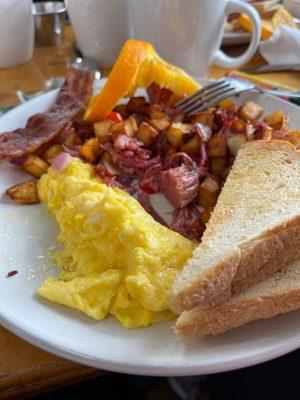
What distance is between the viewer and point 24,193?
57.4 inches

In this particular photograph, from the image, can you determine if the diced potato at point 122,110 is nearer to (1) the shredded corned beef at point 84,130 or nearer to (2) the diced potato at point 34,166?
(1) the shredded corned beef at point 84,130

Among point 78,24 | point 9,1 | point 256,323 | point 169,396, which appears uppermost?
point 9,1

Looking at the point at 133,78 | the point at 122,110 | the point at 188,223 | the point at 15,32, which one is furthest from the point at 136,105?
the point at 15,32

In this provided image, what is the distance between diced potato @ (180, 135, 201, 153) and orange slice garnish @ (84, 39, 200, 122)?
0.28m

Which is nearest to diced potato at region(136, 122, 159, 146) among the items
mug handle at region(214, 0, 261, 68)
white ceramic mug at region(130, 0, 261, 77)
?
white ceramic mug at region(130, 0, 261, 77)

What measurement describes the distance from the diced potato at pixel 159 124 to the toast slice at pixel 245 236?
32 cm

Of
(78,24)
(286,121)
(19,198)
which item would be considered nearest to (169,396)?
(19,198)

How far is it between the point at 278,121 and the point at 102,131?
2.00ft

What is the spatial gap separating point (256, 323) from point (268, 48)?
182cm

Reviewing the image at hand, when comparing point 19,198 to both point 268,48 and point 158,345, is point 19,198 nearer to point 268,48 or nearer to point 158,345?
point 158,345

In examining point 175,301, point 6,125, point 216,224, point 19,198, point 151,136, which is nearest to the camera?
point 175,301

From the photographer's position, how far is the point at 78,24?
2.36 m

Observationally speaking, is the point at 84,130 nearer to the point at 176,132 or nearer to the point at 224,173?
the point at 176,132

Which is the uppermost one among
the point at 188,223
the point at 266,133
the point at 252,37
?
the point at 252,37
